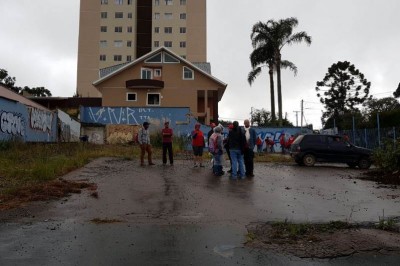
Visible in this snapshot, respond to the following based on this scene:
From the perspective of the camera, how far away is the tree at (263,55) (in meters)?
41.5

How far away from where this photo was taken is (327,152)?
17.9 m

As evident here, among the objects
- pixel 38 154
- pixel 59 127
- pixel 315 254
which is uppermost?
pixel 59 127

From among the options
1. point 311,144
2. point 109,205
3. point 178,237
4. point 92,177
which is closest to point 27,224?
point 109,205

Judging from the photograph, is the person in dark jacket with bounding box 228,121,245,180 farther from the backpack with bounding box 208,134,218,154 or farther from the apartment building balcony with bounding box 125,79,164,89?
the apartment building balcony with bounding box 125,79,164,89

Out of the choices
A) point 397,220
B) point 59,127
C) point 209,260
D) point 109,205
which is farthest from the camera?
point 59,127

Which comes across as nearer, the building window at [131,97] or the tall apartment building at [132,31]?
the building window at [131,97]

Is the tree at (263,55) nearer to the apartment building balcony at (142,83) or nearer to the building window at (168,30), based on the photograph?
the apartment building balcony at (142,83)

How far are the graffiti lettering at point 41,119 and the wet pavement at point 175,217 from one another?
1170 centimetres

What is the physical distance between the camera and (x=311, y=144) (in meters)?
17.9

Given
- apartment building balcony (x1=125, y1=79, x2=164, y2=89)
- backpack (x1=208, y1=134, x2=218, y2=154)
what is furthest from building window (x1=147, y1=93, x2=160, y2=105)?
backpack (x1=208, y1=134, x2=218, y2=154)

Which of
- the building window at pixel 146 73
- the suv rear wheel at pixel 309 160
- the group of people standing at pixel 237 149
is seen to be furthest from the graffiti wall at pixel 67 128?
the group of people standing at pixel 237 149

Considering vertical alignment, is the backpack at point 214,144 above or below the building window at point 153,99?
below

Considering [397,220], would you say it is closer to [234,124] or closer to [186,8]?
[234,124]

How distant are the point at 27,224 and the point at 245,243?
124 inches
